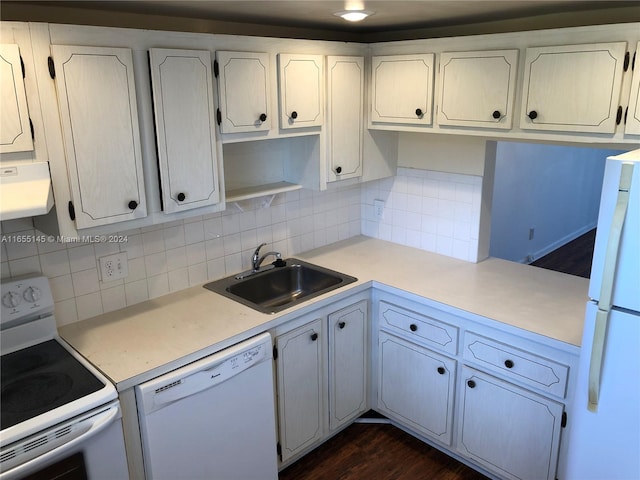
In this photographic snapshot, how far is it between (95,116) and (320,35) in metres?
1.51

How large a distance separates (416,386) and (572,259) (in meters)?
3.59

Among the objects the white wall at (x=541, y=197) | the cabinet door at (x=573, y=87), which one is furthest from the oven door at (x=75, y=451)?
the white wall at (x=541, y=197)

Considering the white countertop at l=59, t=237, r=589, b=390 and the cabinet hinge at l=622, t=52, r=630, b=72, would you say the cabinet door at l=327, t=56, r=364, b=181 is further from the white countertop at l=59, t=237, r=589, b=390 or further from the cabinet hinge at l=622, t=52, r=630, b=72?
the cabinet hinge at l=622, t=52, r=630, b=72

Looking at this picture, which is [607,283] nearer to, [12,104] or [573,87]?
[573,87]

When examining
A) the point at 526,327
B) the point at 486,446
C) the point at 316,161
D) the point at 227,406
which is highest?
the point at 316,161

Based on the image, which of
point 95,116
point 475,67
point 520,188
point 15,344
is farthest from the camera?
point 520,188

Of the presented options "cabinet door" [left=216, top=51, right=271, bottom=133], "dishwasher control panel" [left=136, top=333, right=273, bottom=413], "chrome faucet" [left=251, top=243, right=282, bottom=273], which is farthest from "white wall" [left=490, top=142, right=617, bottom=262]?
"dishwasher control panel" [left=136, top=333, right=273, bottom=413]

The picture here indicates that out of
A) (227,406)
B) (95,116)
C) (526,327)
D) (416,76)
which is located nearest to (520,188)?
(416,76)

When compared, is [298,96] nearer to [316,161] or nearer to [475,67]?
[316,161]

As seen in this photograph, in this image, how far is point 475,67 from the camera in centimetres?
234

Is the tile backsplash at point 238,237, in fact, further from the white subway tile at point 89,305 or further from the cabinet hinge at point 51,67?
the cabinet hinge at point 51,67

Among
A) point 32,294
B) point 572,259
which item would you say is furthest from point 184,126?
point 572,259

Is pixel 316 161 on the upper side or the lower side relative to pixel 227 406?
upper

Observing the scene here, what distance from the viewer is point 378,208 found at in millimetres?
3314
